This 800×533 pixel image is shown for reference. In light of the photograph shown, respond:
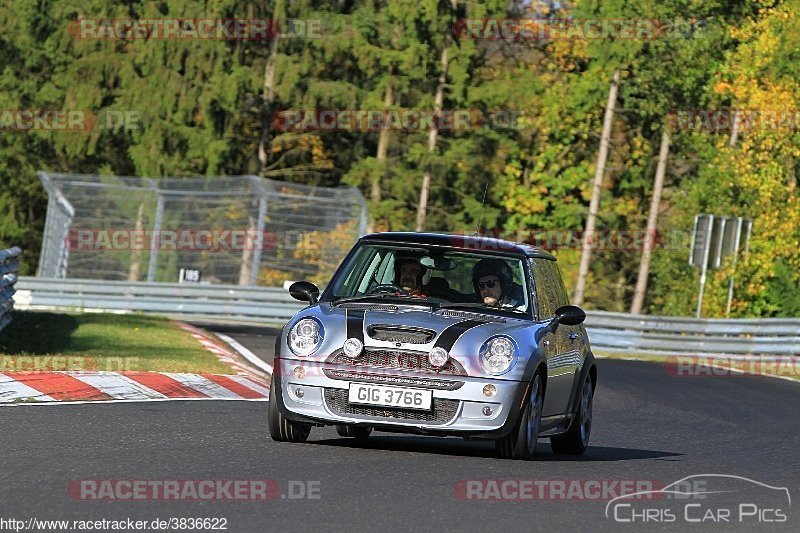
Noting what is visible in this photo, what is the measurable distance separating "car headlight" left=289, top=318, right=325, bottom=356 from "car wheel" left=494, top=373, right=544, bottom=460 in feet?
4.26

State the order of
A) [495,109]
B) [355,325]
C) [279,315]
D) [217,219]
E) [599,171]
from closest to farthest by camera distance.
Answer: [355,325] → [217,219] → [279,315] → [599,171] → [495,109]

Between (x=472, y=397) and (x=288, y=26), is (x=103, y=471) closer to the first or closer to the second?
(x=472, y=397)

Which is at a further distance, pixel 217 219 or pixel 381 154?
pixel 381 154

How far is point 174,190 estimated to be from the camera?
33250mm

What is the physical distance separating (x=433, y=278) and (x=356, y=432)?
116 centimetres

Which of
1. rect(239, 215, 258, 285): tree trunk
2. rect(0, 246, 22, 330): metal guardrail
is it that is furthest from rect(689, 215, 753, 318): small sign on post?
rect(0, 246, 22, 330): metal guardrail

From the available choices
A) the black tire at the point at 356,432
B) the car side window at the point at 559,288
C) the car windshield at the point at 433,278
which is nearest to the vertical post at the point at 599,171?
the car side window at the point at 559,288

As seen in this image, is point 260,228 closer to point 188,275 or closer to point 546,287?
point 188,275

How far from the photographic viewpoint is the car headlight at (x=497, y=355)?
1086 centimetres

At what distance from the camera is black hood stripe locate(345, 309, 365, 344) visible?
1091 cm

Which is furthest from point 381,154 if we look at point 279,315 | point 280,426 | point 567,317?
point 280,426

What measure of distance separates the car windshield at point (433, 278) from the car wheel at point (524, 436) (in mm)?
721

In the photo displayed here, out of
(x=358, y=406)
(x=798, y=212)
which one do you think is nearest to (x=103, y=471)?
(x=358, y=406)

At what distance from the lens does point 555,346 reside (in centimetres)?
1186
